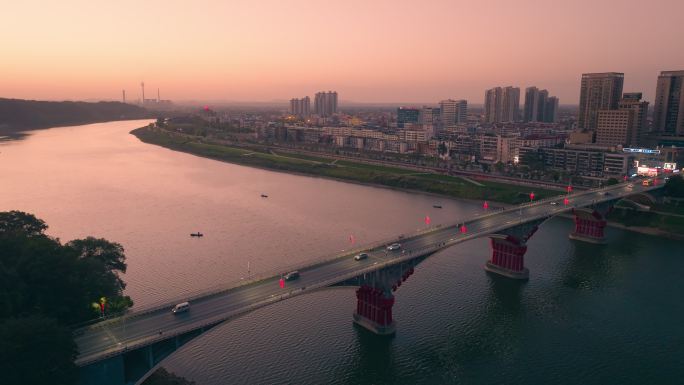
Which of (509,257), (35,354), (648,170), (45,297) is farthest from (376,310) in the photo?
(648,170)

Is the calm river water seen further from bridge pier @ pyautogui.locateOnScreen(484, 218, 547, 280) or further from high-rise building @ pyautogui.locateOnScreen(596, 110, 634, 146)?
high-rise building @ pyautogui.locateOnScreen(596, 110, 634, 146)

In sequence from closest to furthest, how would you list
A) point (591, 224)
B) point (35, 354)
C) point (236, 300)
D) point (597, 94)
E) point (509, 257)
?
point (35, 354), point (236, 300), point (509, 257), point (591, 224), point (597, 94)

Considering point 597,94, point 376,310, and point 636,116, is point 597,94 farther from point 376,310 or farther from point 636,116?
point 376,310

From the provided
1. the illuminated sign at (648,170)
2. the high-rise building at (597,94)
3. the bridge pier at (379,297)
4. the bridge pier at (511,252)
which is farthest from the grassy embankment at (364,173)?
the high-rise building at (597,94)

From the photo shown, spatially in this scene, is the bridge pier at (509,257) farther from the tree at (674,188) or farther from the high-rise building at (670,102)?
the high-rise building at (670,102)

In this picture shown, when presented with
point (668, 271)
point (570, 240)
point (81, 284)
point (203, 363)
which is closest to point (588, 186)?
point (570, 240)

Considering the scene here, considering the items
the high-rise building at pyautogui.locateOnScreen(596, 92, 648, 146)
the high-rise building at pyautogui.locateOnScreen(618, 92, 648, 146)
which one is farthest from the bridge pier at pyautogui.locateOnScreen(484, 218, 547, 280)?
the high-rise building at pyautogui.locateOnScreen(618, 92, 648, 146)
